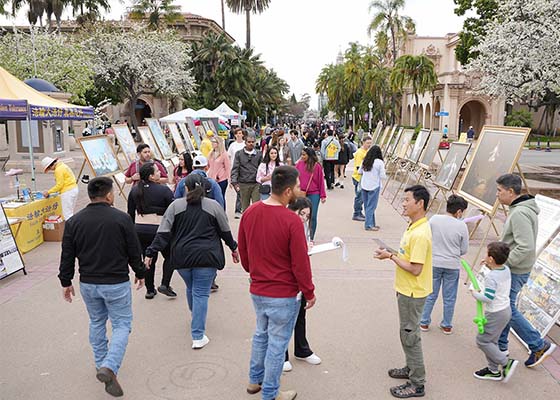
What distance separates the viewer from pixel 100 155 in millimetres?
11336

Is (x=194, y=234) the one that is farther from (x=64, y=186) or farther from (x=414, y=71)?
(x=414, y=71)

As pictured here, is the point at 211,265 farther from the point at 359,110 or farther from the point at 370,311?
the point at 359,110

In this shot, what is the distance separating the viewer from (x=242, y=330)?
5.31 meters

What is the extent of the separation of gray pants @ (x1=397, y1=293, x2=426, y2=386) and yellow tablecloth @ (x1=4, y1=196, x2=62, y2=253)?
21.4 feet

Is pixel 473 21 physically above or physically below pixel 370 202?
above

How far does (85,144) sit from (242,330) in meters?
7.14

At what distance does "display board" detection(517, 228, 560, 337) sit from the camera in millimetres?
4863

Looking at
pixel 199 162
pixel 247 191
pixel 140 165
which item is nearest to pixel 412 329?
pixel 199 162

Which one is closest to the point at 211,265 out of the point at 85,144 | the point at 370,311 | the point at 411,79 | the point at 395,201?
the point at 370,311

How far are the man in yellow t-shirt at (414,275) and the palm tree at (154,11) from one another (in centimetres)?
4830

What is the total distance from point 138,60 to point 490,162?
111 feet

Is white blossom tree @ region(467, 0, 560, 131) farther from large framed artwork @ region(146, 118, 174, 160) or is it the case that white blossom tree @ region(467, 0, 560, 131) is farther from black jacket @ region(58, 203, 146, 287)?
black jacket @ region(58, 203, 146, 287)

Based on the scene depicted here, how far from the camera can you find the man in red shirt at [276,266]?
350 cm

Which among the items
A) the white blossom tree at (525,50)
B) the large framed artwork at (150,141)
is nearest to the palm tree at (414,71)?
the white blossom tree at (525,50)
